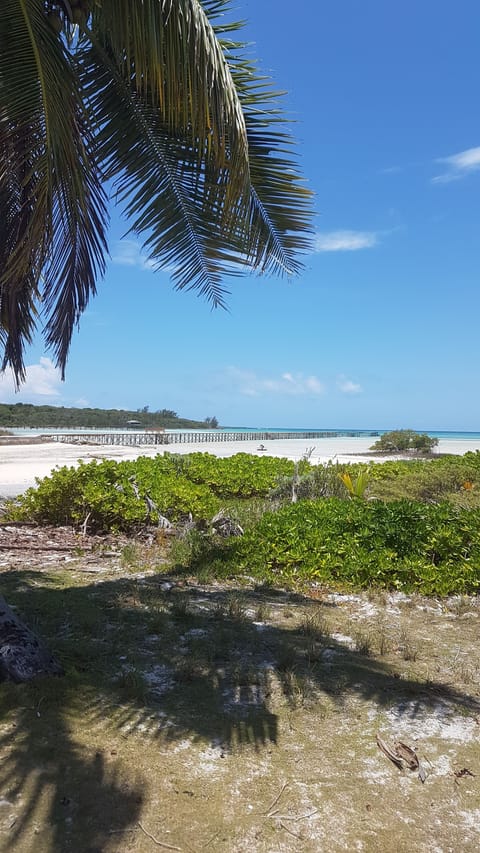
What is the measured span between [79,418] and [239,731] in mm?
80145

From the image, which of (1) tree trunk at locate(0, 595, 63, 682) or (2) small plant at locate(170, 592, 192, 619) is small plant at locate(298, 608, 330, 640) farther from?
(1) tree trunk at locate(0, 595, 63, 682)

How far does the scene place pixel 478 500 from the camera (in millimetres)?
10320

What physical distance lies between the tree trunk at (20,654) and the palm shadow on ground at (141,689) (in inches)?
3.7

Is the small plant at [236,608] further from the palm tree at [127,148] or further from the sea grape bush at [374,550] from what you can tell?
the palm tree at [127,148]

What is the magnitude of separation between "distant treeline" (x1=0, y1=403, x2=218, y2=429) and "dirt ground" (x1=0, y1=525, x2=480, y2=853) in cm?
6593

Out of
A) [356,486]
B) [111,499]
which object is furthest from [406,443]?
[111,499]

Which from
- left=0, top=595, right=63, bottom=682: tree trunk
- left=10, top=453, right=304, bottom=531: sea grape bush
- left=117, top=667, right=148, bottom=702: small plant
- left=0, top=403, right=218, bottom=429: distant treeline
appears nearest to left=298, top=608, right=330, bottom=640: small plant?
left=117, top=667, right=148, bottom=702: small plant

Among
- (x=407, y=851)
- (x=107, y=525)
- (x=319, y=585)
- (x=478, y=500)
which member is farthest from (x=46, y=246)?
(x=478, y=500)

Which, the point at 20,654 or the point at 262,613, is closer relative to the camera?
the point at 20,654

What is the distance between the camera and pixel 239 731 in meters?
3.02

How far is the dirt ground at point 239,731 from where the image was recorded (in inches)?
90.8

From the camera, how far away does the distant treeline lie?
70.5 meters

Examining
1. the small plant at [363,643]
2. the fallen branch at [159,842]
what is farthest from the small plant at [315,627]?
the fallen branch at [159,842]

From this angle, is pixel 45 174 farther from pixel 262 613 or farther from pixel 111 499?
pixel 111 499
